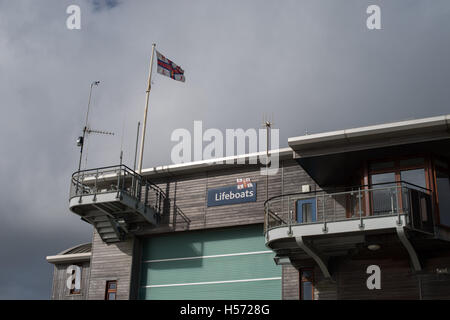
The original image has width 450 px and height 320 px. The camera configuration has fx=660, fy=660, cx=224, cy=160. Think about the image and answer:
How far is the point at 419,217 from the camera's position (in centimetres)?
2175

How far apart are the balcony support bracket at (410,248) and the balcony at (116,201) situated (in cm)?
1185

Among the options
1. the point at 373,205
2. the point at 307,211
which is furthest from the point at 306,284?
the point at 373,205

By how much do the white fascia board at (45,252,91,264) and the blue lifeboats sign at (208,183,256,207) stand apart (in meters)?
7.36

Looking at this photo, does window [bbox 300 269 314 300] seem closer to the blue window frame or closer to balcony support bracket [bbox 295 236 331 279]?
balcony support bracket [bbox 295 236 331 279]

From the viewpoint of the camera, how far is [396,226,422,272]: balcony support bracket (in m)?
21.2

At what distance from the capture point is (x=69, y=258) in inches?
1296

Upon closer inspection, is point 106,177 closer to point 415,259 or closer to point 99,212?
point 99,212

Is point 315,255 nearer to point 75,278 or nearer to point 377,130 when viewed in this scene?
point 377,130

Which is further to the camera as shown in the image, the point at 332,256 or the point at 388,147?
the point at 332,256

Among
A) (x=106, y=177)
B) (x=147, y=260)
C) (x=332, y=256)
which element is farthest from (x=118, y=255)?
(x=332, y=256)

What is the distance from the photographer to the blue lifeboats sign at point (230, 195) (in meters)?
28.5

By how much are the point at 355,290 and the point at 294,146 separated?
19.0 feet

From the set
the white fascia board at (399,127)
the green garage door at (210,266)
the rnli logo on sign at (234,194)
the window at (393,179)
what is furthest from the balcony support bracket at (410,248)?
the rnli logo on sign at (234,194)

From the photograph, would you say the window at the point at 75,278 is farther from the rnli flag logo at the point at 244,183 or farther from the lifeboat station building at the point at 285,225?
the rnli flag logo at the point at 244,183
